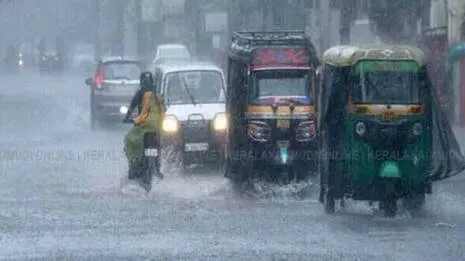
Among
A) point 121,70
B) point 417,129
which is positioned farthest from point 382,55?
point 121,70

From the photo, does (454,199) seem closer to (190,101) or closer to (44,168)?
(190,101)

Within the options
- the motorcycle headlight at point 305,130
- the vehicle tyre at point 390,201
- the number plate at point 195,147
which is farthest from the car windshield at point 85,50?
the vehicle tyre at point 390,201

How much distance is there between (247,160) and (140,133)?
73.0 inches

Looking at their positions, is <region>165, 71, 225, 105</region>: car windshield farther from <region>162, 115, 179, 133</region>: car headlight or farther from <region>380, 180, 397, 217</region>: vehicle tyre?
<region>380, 180, 397, 217</region>: vehicle tyre

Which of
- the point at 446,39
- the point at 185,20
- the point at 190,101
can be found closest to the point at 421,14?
the point at 446,39

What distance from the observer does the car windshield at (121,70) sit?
37094mm

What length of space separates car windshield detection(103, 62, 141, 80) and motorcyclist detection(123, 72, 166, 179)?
14882 mm

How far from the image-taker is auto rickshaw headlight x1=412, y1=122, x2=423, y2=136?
697 inches

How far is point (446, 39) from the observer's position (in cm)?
3959

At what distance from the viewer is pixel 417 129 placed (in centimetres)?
1773

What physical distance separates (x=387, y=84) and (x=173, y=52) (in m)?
39.8

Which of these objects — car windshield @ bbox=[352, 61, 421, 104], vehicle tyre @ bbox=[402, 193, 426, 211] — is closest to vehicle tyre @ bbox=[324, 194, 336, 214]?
vehicle tyre @ bbox=[402, 193, 426, 211]

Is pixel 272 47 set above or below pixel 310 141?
above

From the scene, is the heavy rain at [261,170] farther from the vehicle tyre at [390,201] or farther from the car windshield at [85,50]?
the car windshield at [85,50]
